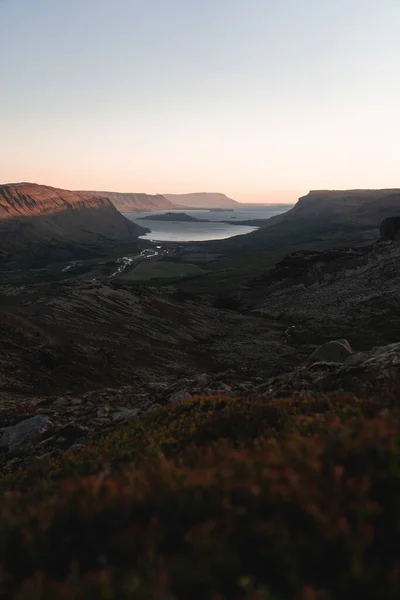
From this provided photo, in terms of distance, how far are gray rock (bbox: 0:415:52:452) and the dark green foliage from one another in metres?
9.11

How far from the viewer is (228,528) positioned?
436cm

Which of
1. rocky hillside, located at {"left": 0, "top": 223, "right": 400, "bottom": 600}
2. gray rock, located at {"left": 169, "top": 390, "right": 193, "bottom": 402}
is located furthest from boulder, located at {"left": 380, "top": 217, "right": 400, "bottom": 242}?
gray rock, located at {"left": 169, "top": 390, "right": 193, "bottom": 402}

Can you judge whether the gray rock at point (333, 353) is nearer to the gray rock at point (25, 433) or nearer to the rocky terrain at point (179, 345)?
the rocky terrain at point (179, 345)

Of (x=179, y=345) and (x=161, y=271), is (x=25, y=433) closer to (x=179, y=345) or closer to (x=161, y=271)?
(x=179, y=345)

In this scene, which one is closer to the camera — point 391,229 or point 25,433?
point 25,433

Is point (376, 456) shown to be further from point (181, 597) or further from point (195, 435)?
point (195, 435)

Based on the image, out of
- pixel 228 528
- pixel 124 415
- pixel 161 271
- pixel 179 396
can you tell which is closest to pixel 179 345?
pixel 179 396

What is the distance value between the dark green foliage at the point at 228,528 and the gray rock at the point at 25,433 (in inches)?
359

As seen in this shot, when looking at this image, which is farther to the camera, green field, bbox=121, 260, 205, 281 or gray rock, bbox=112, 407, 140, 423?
green field, bbox=121, 260, 205, 281

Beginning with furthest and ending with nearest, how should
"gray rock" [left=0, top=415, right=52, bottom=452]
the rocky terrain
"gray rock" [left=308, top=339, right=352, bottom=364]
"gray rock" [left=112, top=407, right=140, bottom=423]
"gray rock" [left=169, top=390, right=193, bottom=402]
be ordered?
"gray rock" [left=308, top=339, right=352, bottom=364], "gray rock" [left=169, top=390, right=193, bottom=402], the rocky terrain, "gray rock" [left=112, top=407, right=140, bottom=423], "gray rock" [left=0, top=415, right=52, bottom=452]

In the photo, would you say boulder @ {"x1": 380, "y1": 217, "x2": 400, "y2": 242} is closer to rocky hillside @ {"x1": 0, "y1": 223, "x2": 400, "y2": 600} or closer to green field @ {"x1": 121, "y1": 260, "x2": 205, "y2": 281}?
green field @ {"x1": 121, "y1": 260, "x2": 205, "y2": 281}

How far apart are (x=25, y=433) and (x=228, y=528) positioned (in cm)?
1333

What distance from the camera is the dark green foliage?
3723 mm

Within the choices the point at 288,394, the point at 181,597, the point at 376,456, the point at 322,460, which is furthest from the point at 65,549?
the point at 288,394
